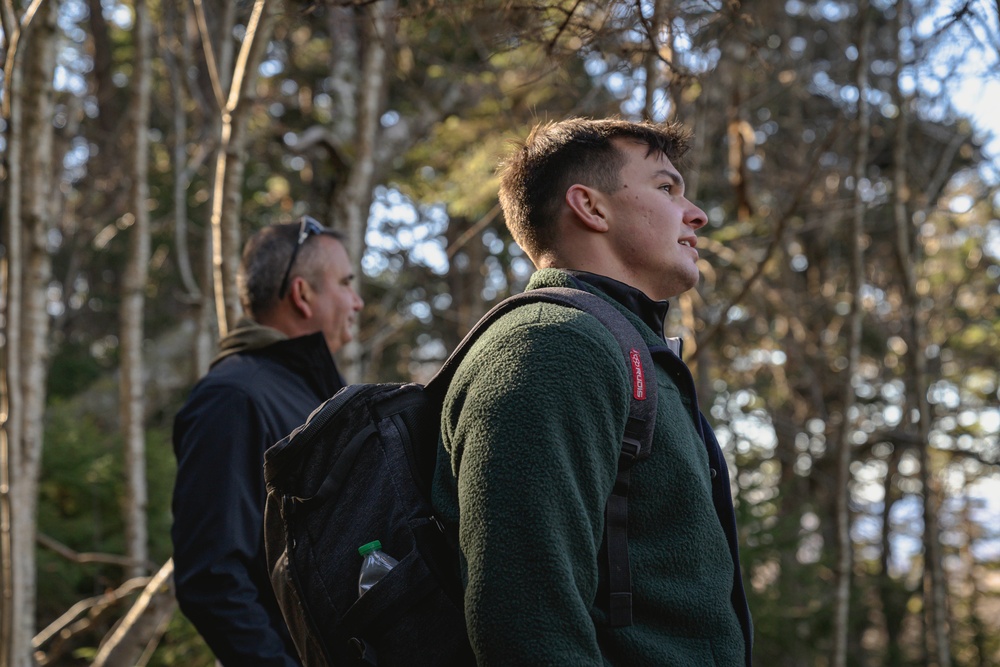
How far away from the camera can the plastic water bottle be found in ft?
5.37

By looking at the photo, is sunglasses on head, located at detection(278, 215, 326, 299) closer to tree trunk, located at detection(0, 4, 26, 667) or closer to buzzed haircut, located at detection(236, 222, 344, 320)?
buzzed haircut, located at detection(236, 222, 344, 320)

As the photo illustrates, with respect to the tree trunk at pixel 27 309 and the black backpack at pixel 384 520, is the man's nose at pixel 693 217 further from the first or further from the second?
the tree trunk at pixel 27 309

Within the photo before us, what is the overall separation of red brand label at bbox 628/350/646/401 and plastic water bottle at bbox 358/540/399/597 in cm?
53

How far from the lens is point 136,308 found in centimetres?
614

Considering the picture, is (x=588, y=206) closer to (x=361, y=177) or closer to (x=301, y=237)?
(x=301, y=237)

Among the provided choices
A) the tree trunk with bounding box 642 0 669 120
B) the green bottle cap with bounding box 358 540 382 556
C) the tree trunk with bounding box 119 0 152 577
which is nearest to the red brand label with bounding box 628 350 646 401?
the green bottle cap with bounding box 358 540 382 556

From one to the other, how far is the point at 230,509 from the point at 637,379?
62.3 inches

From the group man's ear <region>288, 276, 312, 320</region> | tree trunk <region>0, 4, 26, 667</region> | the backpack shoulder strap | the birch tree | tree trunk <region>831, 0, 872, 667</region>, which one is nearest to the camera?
the backpack shoulder strap

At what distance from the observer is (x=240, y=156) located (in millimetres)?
4320

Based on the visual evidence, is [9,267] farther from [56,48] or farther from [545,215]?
[545,215]

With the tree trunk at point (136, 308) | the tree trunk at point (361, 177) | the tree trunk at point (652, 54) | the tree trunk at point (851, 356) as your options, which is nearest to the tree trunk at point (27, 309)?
the tree trunk at point (136, 308)

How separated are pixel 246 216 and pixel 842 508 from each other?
6.17m

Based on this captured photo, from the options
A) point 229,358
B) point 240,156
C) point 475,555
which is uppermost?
point 240,156

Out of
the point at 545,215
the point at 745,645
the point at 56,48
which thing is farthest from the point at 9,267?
the point at 745,645
